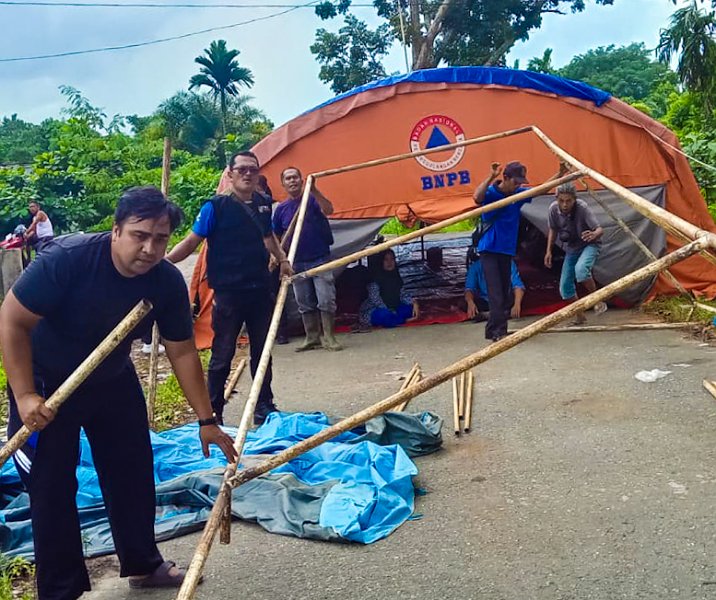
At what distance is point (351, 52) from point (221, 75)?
9.58m

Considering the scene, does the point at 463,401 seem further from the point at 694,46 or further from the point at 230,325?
the point at 694,46

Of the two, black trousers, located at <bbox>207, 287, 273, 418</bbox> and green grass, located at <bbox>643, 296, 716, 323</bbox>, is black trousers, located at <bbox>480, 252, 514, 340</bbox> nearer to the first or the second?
green grass, located at <bbox>643, 296, 716, 323</bbox>

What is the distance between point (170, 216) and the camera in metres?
2.75

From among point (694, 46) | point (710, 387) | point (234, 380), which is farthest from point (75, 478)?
point (694, 46)

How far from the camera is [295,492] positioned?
12.4 feet

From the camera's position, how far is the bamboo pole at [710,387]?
17.0ft

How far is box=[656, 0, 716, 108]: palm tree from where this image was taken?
1009cm

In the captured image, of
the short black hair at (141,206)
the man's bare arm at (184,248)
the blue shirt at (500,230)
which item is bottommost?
the blue shirt at (500,230)

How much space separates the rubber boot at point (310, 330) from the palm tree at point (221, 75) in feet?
74.0

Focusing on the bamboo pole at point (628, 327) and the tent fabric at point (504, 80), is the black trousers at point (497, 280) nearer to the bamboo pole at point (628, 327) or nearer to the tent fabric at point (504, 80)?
the bamboo pole at point (628, 327)

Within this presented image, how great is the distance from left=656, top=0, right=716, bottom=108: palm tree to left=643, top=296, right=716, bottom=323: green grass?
370 centimetres

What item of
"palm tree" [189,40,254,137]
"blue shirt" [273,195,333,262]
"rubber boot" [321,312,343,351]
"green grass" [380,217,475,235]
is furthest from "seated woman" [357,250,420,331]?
"palm tree" [189,40,254,137]

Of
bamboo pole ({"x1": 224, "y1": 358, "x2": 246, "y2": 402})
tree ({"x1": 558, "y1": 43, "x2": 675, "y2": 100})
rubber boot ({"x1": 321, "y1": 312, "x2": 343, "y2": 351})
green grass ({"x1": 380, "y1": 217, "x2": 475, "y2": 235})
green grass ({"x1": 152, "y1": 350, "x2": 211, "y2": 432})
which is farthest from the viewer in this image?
tree ({"x1": 558, "y1": 43, "x2": 675, "y2": 100})

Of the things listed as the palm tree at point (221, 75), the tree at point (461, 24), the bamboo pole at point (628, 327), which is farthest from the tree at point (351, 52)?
the bamboo pole at point (628, 327)
